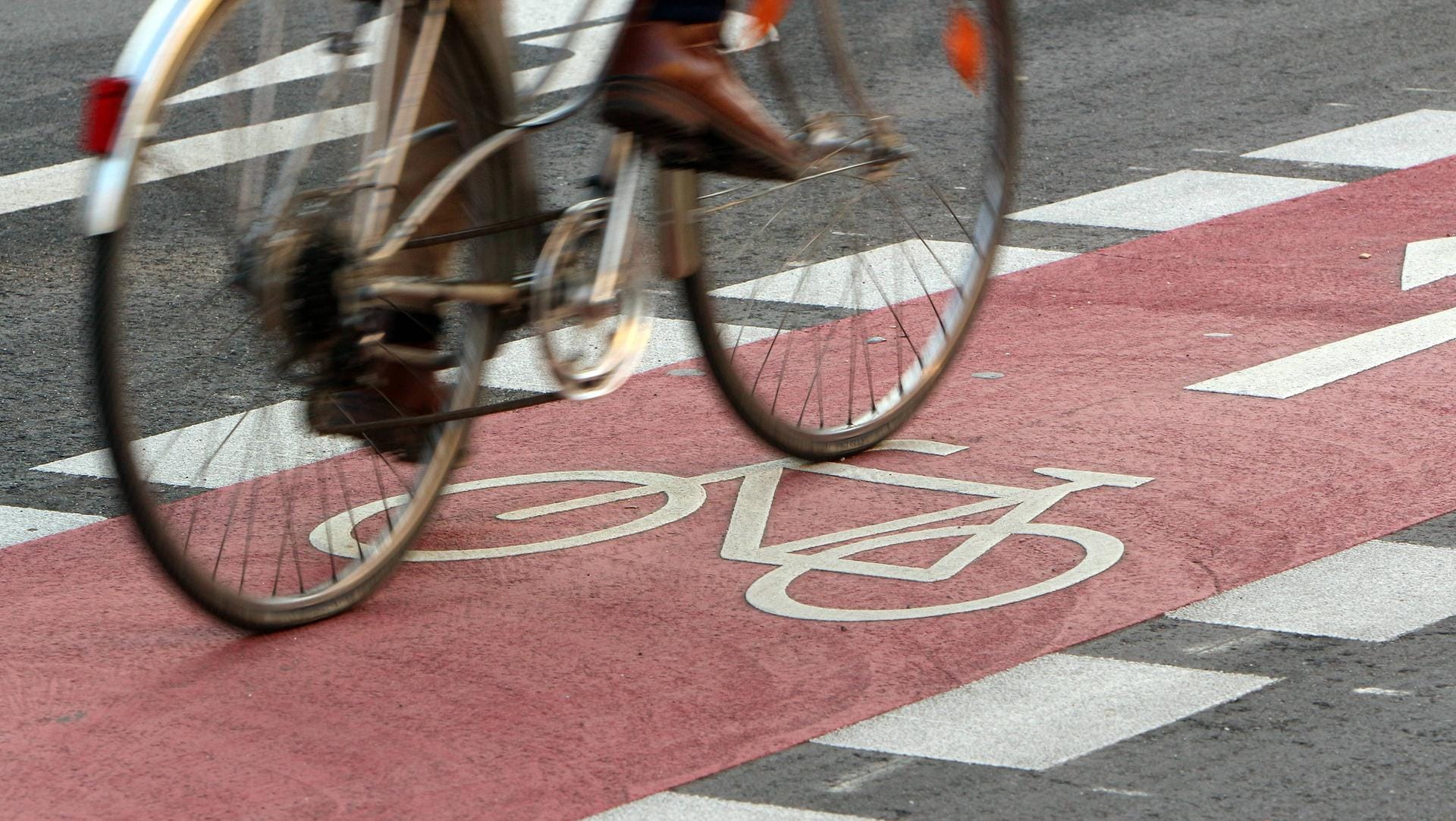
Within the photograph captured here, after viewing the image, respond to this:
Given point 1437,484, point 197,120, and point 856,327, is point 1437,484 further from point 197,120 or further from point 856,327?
point 197,120

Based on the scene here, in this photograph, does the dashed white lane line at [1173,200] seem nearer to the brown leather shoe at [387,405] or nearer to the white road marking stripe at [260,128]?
the white road marking stripe at [260,128]

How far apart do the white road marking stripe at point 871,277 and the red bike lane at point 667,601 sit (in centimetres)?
27

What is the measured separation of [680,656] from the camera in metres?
3.87

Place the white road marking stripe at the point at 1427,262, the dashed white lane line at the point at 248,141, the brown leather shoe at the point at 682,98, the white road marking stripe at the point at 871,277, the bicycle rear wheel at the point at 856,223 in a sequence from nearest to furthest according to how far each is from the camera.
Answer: the dashed white lane line at the point at 248,141 < the brown leather shoe at the point at 682,98 < the bicycle rear wheel at the point at 856,223 < the white road marking stripe at the point at 871,277 < the white road marking stripe at the point at 1427,262

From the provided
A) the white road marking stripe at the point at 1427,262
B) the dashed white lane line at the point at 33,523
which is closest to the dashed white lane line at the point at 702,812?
the dashed white lane line at the point at 33,523

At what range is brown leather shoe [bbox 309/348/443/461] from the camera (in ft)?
12.8

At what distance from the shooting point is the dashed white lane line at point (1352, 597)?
394 cm

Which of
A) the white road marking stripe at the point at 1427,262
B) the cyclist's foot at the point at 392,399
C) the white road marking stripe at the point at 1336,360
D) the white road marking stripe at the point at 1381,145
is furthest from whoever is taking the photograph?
the white road marking stripe at the point at 1381,145

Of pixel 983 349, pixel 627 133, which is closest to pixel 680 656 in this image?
pixel 627 133

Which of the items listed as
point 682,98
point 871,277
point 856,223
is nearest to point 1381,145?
point 871,277

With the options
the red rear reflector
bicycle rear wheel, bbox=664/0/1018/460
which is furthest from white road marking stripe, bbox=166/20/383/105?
bicycle rear wheel, bbox=664/0/1018/460

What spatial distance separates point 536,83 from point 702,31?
0.33 m

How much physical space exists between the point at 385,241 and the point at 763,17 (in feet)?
3.06

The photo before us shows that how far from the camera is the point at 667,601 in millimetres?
4129
